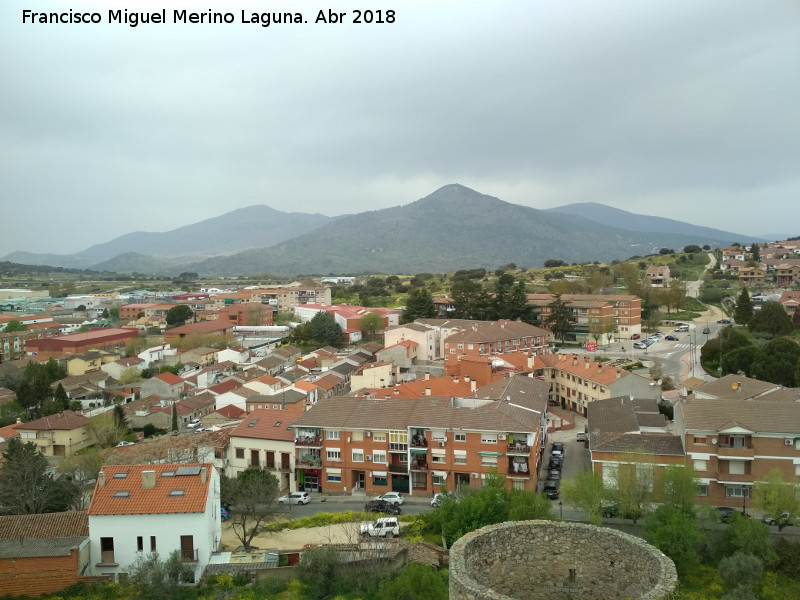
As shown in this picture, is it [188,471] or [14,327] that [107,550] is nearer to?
[188,471]

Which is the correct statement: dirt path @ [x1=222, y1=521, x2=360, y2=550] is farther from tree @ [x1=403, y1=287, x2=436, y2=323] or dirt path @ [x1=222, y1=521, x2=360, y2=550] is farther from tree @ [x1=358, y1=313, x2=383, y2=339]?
tree @ [x1=358, y1=313, x2=383, y2=339]

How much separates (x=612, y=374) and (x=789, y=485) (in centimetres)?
1674

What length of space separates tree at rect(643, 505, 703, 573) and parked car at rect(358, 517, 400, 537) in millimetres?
8747

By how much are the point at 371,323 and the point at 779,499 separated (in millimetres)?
53349

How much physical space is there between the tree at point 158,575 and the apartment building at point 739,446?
19740mm

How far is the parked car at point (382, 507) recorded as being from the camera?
25.8 m

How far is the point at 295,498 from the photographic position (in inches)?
1088

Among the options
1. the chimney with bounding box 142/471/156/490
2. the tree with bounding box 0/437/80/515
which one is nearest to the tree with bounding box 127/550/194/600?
the chimney with bounding box 142/471/156/490

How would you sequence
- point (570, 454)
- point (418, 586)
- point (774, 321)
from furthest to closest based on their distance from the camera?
point (774, 321)
point (570, 454)
point (418, 586)

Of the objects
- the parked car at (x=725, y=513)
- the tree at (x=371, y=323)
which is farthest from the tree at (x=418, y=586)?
the tree at (x=371, y=323)

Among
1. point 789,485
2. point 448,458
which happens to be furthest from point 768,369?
point 448,458

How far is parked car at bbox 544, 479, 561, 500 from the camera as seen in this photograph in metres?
26.7

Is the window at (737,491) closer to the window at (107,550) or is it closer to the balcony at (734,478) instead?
the balcony at (734,478)

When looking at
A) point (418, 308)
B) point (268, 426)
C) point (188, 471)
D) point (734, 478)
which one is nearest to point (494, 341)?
point (418, 308)
